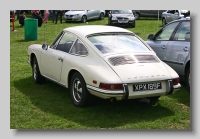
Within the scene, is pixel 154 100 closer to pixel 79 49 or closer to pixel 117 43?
pixel 117 43

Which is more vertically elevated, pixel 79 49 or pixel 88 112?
pixel 79 49

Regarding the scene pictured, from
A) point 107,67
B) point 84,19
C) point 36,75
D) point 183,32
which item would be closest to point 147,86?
point 107,67

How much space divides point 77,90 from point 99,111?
57 cm

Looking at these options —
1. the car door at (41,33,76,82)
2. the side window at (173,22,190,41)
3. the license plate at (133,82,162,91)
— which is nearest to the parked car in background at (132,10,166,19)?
the side window at (173,22,190,41)

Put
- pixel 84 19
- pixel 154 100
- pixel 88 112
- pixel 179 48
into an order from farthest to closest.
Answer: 1. pixel 84 19
2. pixel 179 48
3. pixel 154 100
4. pixel 88 112

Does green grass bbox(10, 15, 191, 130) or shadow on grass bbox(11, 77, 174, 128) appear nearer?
green grass bbox(10, 15, 191, 130)

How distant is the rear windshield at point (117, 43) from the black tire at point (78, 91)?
2.13 ft

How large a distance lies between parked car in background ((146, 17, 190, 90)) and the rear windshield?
1.21 metres

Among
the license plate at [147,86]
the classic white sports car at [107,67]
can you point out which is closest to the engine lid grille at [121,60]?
the classic white sports car at [107,67]

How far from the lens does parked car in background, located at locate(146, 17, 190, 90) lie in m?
7.98

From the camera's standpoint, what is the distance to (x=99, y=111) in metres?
6.81

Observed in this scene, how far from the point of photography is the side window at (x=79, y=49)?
7.02 meters

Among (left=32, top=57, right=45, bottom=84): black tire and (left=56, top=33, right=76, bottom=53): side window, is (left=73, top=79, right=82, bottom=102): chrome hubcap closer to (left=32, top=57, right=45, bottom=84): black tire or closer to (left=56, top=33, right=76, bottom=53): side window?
(left=56, top=33, right=76, bottom=53): side window

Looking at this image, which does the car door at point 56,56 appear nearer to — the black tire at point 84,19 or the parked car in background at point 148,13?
the parked car in background at point 148,13
